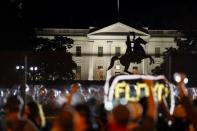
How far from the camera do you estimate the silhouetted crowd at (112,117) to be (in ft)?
21.0

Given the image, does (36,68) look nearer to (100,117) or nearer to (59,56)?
(59,56)

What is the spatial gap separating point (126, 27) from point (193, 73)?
6973 centimetres

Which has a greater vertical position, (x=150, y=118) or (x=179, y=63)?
(x=179, y=63)

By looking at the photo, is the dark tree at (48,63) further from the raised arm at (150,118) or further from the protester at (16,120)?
the raised arm at (150,118)

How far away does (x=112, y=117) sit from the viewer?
656 cm

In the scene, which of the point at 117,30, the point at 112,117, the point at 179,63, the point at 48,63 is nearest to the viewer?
the point at 112,117

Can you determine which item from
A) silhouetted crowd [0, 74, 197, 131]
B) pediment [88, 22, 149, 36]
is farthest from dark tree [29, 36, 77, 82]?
pediment [88, 22, 149, 36]

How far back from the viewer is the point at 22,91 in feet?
43.7

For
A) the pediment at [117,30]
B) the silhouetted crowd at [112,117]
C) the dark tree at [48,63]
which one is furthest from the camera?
the pediment at [117,30]

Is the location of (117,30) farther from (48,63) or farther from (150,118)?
(150,118)

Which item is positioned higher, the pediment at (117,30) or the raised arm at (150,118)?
the pediment at (117,30)

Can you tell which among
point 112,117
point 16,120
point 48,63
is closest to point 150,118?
point 112,117

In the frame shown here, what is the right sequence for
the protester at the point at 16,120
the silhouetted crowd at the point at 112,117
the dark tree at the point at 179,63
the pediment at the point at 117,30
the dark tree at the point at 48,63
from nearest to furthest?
the silhouetted crowd at the point at 112,117 < the protester at the point at 16,120 < the dark tree at the point at 179,63 < the dark tree at the point at 48,63 < the pediment at the point at 117,30

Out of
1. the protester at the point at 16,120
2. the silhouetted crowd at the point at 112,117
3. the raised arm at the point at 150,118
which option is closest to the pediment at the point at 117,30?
the silhouetted crowd at the point at 112,117
